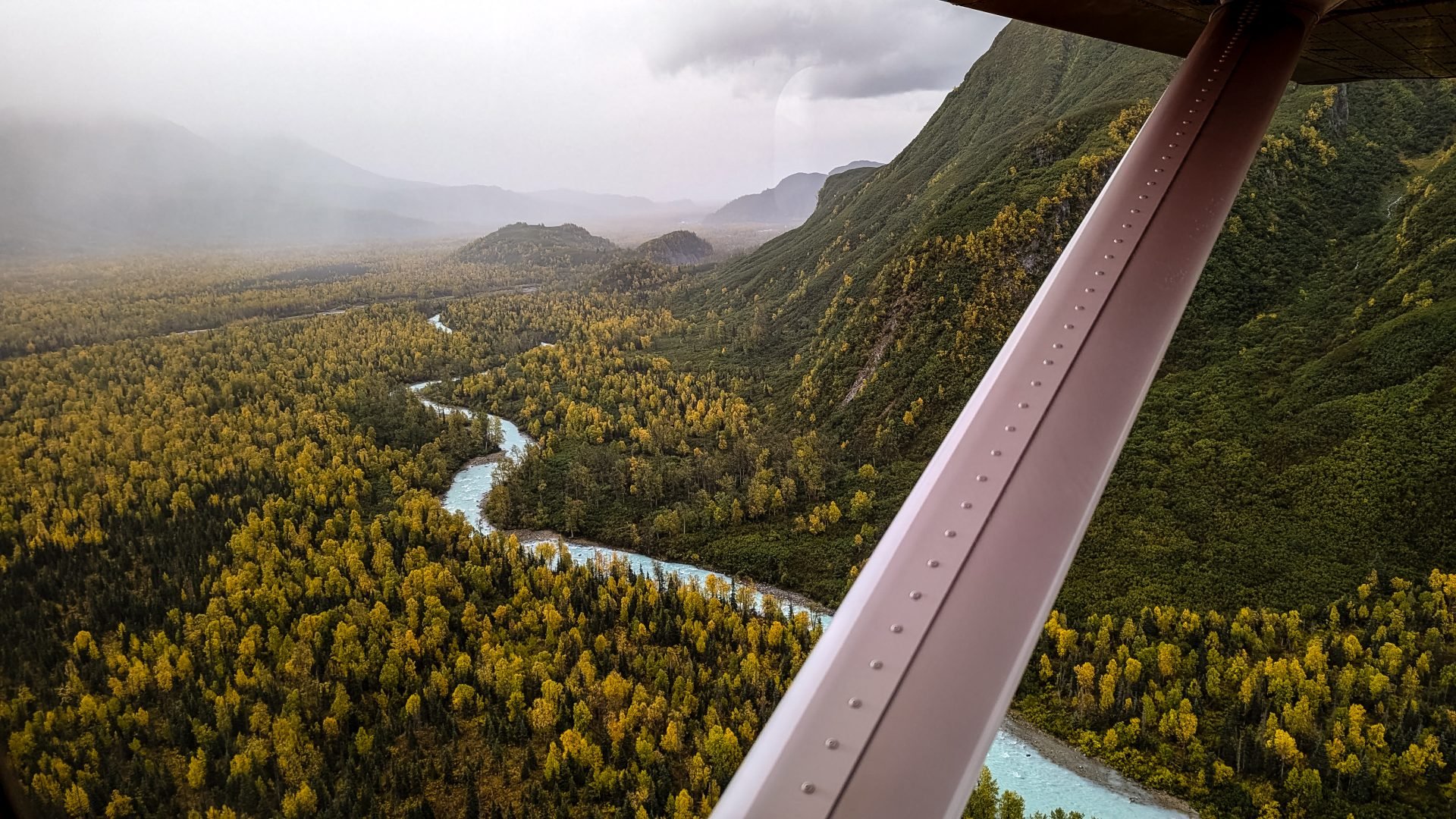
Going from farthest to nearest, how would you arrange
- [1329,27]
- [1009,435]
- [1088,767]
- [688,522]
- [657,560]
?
1. [688,522]
2. [657,560]
3. [1088,767]
4. [1329,27]
5. [1009,435]

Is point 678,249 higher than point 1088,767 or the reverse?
higher

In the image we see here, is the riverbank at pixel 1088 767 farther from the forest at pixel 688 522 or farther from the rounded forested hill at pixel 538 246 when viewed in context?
the rounded forested hill at pixel 538 246

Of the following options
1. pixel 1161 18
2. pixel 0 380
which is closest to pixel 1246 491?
pixel 1161 18

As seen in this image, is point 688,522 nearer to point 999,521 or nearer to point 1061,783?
point 1061,783

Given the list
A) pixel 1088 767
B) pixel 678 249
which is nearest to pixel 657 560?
pixel 1088 767

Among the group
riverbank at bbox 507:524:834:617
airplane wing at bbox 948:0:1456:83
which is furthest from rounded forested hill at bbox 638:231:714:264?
airplane wing at bbox 948:0:1456:83

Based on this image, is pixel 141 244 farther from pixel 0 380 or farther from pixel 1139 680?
pixel 1139 680

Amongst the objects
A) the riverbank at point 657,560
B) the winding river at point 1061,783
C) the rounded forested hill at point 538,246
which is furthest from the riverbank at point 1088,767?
the rounded forested hill at point 538,246

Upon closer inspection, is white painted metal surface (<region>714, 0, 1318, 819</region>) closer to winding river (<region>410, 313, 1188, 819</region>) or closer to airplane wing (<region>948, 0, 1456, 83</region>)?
airplane wing (<region>948, 0, 1456, 83</region>)
